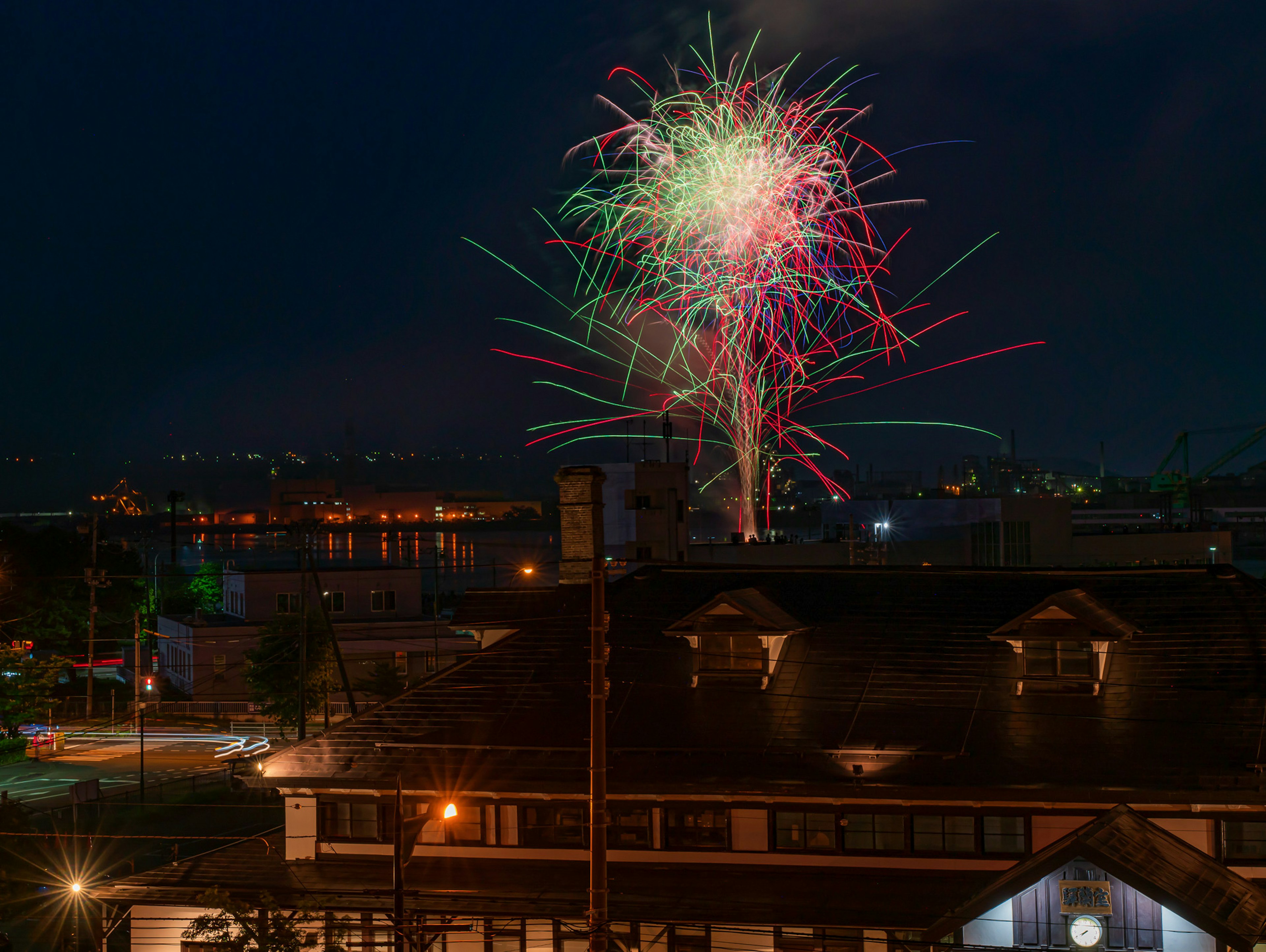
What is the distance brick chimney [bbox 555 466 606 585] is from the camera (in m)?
19.3

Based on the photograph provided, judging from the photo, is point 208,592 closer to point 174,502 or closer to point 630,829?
point 174,502

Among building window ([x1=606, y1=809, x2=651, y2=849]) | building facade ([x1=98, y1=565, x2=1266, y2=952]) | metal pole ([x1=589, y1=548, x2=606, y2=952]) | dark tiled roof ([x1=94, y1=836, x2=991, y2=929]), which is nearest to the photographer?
metal pole ([x1=589, y1=548, x2=606, y2=952])

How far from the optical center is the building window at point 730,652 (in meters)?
17.5

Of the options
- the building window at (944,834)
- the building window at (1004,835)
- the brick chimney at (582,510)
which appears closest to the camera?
the building window at (1004,835)

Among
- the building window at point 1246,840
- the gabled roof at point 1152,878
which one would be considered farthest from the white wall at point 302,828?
the building window at point 1246,840

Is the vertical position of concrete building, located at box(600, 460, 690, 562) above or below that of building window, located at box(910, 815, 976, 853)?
above

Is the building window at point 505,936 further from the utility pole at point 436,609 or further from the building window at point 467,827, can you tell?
Result: the utility pole at point 436,609

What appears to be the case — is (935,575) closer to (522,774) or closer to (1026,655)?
(1026,655)

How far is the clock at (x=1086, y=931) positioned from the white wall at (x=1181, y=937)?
2.44 feet

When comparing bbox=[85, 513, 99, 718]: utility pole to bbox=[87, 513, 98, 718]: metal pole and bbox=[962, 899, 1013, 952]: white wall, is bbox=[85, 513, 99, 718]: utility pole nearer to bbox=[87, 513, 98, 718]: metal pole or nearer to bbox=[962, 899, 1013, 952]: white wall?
bbox=[87, 513, 98, 718]: metal pole

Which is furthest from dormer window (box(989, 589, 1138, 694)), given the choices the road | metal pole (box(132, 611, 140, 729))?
metal pole (box(132, 611, 140, 729))

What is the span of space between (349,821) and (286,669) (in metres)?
31.5

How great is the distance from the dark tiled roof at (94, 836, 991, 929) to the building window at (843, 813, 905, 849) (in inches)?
13.9

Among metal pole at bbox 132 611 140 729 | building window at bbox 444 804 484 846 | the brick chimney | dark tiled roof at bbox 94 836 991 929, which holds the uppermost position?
the brick chimney
